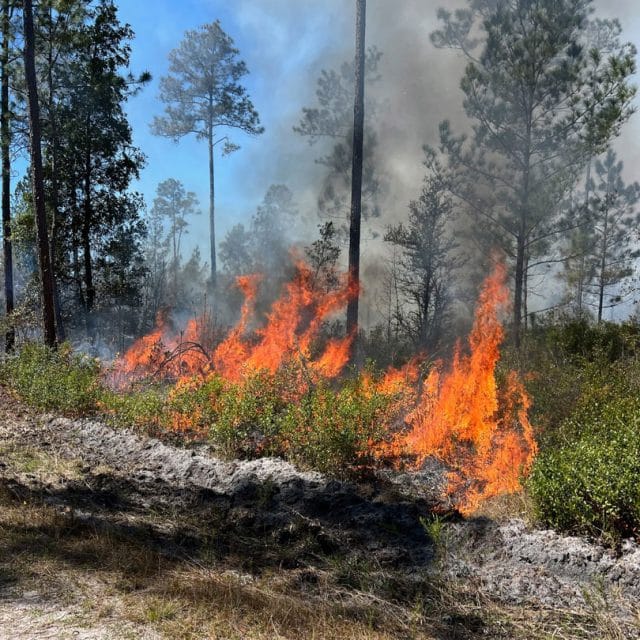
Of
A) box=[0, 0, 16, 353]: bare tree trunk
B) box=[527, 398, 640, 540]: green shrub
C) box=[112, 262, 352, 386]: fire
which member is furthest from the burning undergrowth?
box=[0, 0, 16, 353]: bare tree trunk

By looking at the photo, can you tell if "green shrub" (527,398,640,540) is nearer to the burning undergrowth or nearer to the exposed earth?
the exposed earth

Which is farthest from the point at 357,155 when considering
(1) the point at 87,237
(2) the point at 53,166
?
(1) the point at 87,237

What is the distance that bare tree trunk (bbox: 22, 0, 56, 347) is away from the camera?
12352 mm

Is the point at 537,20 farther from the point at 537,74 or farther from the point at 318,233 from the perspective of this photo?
the point at 318,233

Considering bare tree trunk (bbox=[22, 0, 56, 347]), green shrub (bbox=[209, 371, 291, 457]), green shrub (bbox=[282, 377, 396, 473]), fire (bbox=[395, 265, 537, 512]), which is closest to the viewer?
fire (bbox=[395, 265, 537, 512])

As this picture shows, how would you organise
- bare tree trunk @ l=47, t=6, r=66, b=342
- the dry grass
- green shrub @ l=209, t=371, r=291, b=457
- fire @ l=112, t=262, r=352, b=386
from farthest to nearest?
bare tree trunk @ l=47, t=6, r=66, b=342 → fire @ l=112, t=262, r=352, b=386 → green shrub @ l=209, t=371, r=291, b=457 → the dry grass

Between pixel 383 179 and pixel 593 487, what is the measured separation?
47.7 feet

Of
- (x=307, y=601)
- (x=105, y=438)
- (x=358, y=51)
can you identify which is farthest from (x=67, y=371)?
(x=358, y=51)

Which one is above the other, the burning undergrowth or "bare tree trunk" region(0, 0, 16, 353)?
"bare tree trunk" region(0, 0, 16, 353)

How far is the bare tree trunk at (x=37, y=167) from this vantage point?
12352mm

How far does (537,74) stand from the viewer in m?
12.2

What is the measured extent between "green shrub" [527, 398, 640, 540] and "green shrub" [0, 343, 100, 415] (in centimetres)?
720

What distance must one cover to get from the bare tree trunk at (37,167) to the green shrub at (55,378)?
1.01 m

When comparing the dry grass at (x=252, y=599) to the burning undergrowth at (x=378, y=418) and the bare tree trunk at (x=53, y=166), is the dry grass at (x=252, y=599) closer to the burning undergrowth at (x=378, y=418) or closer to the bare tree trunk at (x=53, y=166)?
the burning undergrowth at (x=378, y=418)
